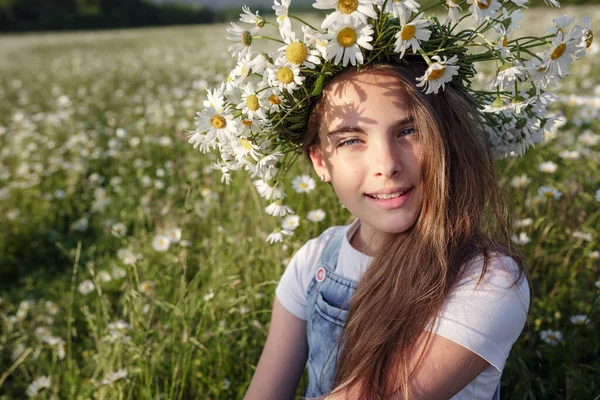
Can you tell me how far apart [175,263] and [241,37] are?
147 cm

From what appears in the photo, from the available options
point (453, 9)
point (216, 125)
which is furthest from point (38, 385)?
point (453, 9)

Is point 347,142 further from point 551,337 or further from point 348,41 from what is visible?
point 551,337

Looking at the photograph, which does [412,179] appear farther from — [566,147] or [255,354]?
[566,147]

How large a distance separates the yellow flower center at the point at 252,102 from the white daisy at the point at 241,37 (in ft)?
0.34

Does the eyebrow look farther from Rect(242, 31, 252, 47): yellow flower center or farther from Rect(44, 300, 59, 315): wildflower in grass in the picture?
Rect(44, 300, 59, 315): wildflower in grass

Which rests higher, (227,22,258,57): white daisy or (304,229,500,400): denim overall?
(227,22,258,57): white daisy

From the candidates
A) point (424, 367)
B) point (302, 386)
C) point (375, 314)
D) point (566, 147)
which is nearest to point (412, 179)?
point (375, 314)

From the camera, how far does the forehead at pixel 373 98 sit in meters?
1.34

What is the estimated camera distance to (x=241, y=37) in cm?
131

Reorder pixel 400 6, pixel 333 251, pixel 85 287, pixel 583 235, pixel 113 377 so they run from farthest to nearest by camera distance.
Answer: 1. pixel 85 287
2. pixel 583 235
3. pixel 113 377
4. pixel 333 251
5. pixel 400 6

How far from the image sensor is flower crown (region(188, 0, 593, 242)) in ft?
3.84

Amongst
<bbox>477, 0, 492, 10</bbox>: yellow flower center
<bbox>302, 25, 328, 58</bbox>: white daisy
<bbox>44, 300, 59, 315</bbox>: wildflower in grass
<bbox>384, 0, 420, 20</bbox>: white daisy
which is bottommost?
<bbox>44, 300, 59, 315</bbox>: wildflower in grass

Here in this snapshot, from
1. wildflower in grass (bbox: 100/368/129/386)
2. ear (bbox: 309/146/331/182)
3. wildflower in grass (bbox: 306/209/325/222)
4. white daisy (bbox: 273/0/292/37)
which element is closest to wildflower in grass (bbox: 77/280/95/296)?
wildflower in grass (bbox: 100/368/129/386)

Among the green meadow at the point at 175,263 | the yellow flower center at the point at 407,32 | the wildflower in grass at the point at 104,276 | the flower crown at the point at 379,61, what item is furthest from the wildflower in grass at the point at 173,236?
the yellow flower center at the point at 407,32
